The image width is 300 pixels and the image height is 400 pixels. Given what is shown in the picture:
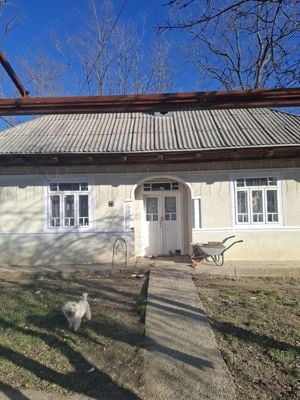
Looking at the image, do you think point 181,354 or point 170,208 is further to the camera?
point 170,208

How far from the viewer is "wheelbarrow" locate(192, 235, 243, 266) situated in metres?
11.0

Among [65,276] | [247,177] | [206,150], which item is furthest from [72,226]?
[247,177]

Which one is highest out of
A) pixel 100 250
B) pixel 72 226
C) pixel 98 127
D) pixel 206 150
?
pixel 98 127

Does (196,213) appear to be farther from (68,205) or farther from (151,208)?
(68,205)

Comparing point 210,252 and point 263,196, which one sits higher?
point 263,196

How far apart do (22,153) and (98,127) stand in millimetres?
3320

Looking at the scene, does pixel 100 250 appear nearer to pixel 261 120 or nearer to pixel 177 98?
pixel 261 120

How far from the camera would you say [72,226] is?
12391mm

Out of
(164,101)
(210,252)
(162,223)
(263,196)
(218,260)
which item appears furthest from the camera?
(162,223)

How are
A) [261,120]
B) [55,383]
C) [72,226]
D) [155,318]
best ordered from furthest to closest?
1. [261,120]
2. [72,226]
3. [155,318]
4. [55,383]

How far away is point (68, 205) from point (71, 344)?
774 cm

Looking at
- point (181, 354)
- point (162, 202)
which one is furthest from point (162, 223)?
point (181, 354)

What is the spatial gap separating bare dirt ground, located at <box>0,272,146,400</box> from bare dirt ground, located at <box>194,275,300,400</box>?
1.10 meters

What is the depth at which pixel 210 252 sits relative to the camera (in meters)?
11.0
